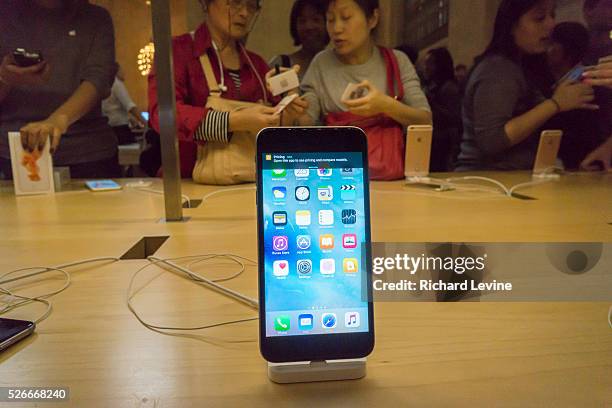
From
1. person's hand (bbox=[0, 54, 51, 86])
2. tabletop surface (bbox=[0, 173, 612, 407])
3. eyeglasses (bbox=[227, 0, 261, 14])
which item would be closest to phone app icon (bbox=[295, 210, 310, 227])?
tabletop surface (bbox=[0, 173, 612, 407])

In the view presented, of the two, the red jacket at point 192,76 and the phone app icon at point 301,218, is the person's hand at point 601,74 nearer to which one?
the red jacket at point 192,76

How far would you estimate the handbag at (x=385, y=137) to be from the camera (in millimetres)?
1164

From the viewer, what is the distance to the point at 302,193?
12.4 inches

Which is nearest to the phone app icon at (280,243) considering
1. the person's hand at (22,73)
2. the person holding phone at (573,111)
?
the person's hand at (22,73)

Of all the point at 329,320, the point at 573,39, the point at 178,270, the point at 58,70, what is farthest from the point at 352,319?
the point at 573,39

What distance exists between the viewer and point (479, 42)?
156 cm

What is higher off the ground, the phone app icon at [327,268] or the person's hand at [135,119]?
the person's hand at [135,119]

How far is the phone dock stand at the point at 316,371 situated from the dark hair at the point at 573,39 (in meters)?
1.67

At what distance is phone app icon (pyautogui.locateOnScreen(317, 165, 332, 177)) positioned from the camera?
12.6 inches

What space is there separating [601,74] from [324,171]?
152cm

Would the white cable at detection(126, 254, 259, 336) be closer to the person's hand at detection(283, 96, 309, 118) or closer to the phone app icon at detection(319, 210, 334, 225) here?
the phone app icon at detection(319, 210, 334, 225)

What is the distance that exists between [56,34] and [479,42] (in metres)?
1.49

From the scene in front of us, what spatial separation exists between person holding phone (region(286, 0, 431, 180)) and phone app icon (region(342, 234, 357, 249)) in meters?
0.85

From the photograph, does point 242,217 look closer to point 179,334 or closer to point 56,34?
point 179,334
